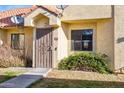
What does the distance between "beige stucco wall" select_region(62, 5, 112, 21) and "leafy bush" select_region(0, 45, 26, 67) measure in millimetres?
4606

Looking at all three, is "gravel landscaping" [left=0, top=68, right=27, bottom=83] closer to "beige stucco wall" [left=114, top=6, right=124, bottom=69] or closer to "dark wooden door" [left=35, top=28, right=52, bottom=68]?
"dark wooden door" [left=35, top=28, right=52, bottom=68]

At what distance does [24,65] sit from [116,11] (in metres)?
7.89

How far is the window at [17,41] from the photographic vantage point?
19.9 m

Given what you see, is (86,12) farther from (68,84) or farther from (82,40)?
(68,84)

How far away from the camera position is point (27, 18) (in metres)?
17.3

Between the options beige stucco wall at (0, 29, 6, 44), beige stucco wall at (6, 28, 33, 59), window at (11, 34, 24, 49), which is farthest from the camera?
beige stucco wall at (0, 29, 6, 44)

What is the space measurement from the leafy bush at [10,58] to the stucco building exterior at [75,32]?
3.34ft

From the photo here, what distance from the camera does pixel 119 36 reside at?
1520 centimetres

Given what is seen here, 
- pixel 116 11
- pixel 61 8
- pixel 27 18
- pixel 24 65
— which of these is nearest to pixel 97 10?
pixel 116 11

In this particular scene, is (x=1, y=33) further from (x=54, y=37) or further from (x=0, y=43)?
(x=54, y=37)

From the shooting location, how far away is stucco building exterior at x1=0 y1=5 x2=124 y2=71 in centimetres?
1537

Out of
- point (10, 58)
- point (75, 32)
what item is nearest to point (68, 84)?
point (75, 32)

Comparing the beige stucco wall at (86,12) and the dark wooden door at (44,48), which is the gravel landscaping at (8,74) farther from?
the beige stucco wall at (86,12)

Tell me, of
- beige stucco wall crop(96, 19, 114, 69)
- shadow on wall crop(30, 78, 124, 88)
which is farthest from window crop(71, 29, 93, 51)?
shadow on wall crop(30, 78, 124, 88)
